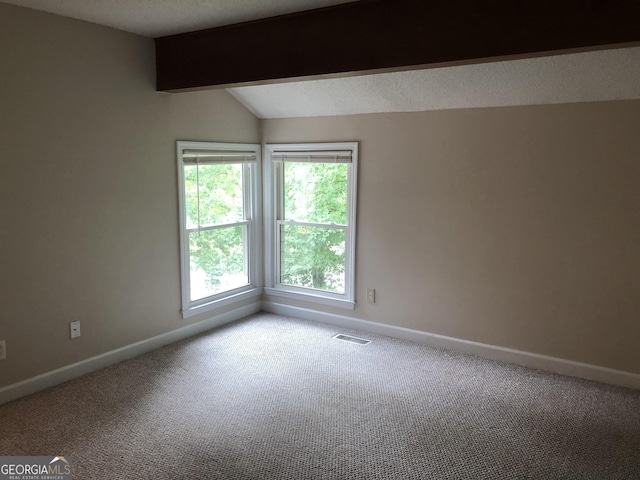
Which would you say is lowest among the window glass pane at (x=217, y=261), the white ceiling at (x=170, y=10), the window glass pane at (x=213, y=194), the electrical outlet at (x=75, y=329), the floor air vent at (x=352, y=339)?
the floor air vent at (x=352, y=339)

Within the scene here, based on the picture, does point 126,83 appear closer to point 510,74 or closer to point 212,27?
point 212,27

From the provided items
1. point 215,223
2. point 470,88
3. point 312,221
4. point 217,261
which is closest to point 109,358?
point 217,261

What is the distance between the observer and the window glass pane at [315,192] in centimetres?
436

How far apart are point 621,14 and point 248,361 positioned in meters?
2.91

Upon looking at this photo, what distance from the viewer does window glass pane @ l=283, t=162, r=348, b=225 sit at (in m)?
4.36

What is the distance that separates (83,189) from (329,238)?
6.60 feet

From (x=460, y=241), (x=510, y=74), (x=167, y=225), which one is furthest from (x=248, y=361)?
(x=510, y=74)

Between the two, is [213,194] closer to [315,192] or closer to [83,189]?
[315,192]

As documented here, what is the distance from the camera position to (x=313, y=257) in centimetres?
462

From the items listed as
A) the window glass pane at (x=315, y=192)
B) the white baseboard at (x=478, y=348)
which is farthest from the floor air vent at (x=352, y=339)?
the window glass pane at (x=315, y=192)

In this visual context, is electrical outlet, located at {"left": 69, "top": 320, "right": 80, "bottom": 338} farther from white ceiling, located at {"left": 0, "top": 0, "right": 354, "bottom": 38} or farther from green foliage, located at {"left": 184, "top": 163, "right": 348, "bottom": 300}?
white ceiling, located at {"left": 0, "top": 0, "right": 354, "bottom": 38}

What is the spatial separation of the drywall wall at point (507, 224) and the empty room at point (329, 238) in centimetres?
2

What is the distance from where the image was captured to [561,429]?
2764 mm

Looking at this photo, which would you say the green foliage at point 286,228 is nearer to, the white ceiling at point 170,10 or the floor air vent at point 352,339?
the floor air vent at point 352,339
